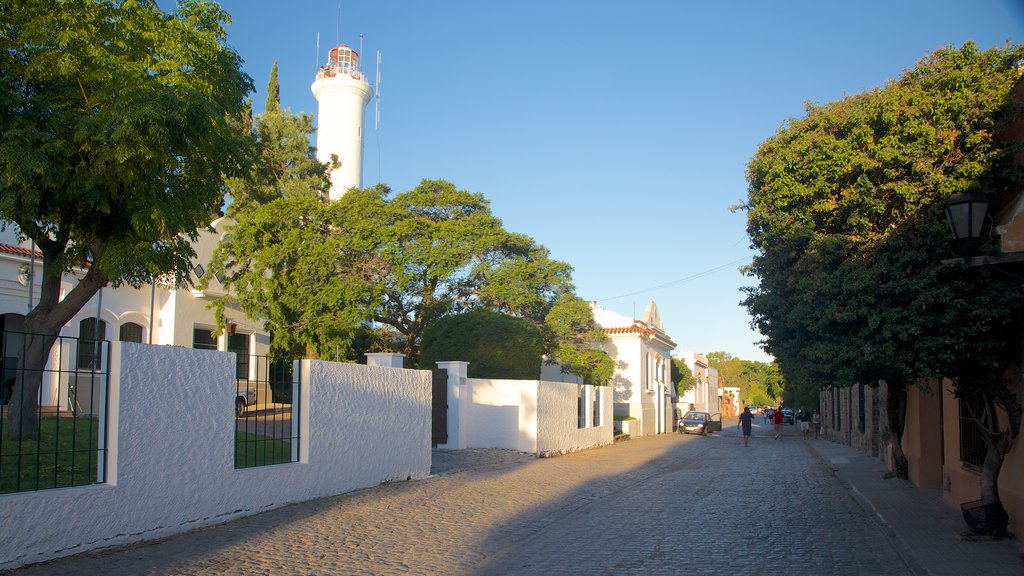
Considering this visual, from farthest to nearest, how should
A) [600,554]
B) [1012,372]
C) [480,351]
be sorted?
[480,351] < [1012,372] < [600,554]

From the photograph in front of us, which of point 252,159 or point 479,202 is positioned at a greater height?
point 479,202

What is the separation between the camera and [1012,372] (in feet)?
30.2

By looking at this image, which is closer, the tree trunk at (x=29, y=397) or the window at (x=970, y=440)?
the tree trunk at (x=29, y=397)

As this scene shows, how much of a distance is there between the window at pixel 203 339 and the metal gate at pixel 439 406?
443 inches

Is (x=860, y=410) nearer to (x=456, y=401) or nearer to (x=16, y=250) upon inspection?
(x=456, y=401)

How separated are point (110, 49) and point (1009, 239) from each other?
41.8ft

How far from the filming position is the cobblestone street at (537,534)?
25.5 ft

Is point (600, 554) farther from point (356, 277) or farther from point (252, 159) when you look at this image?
point (356, 277)

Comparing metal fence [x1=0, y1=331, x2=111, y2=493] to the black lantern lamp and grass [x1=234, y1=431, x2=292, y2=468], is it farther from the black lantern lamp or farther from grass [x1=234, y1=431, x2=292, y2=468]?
the black lantern lamp

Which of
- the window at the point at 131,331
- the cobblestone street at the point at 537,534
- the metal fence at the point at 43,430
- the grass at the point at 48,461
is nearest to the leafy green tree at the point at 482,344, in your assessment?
the cobblestone street at the point at 537,534

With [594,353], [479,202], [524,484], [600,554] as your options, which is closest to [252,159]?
[524,484]

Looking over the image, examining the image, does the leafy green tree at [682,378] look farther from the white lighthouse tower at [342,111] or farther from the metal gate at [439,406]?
the metal gate at [439,406]

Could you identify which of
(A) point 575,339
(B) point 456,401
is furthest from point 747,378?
(B) point 456,401

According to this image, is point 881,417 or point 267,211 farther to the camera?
point 267,211
